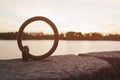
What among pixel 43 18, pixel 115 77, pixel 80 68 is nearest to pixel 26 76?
pixel 80 68

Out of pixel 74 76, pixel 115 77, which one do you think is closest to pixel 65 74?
pixel 74 76

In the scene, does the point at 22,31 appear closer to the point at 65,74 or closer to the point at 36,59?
the point at 36,59

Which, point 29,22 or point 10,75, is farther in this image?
point 29,22

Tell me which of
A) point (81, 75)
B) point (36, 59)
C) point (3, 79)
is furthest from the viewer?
point (36, 59)

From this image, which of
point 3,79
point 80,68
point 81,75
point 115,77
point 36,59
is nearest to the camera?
point 3,79

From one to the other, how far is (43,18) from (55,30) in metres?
0.36

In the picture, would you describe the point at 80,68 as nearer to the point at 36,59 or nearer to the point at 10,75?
the point at 10,75

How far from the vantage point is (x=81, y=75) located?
4125mm

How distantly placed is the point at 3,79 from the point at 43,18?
2635 millimetres

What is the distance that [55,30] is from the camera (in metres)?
6.21

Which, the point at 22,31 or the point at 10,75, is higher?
the point at 22,31

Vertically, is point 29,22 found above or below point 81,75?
above

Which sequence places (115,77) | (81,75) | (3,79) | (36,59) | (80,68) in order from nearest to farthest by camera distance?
1. (3,79)
2. (81,75)
3. (80,68)
4. (115,77)
5. (36,59)

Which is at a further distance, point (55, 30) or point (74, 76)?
point (55, 30)
